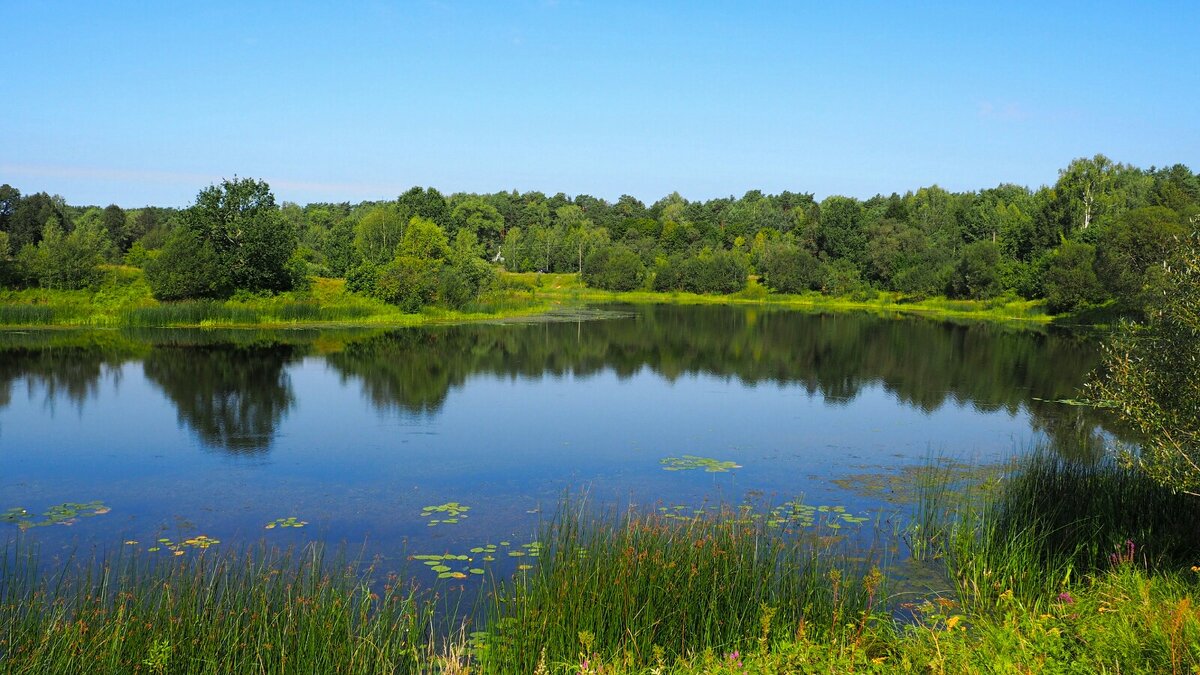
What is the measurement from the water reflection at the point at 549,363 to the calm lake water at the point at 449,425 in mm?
156

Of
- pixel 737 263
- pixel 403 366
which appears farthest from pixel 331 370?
pixel 737 263

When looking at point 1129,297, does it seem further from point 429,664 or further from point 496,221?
point 496,221

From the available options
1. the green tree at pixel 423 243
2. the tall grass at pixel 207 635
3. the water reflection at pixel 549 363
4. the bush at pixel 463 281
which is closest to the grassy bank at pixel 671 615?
A: the tall grass at pixel 207 635

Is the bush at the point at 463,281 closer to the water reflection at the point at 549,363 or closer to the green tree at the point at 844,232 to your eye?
the water reflection at the point at 549,363

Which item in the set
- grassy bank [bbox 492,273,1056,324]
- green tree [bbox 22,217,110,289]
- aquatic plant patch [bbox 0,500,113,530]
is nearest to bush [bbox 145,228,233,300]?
green tree [bbox 22,217,110,289]

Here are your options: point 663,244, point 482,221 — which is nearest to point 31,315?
point 482,221

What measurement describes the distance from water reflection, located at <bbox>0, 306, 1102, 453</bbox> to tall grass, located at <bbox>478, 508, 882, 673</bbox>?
1104 centimetres

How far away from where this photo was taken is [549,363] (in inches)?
1310

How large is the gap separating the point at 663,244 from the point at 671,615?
332 ft

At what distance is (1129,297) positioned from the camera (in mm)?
50125

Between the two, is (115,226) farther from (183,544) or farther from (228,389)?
(183,544)

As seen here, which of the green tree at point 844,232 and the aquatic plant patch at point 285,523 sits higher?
the green tree at point 844,232

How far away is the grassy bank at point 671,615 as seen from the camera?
639 centimetres

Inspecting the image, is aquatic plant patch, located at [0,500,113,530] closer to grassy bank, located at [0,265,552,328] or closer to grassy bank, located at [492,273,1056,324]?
grassy bank, located at [0,265,552,328]
